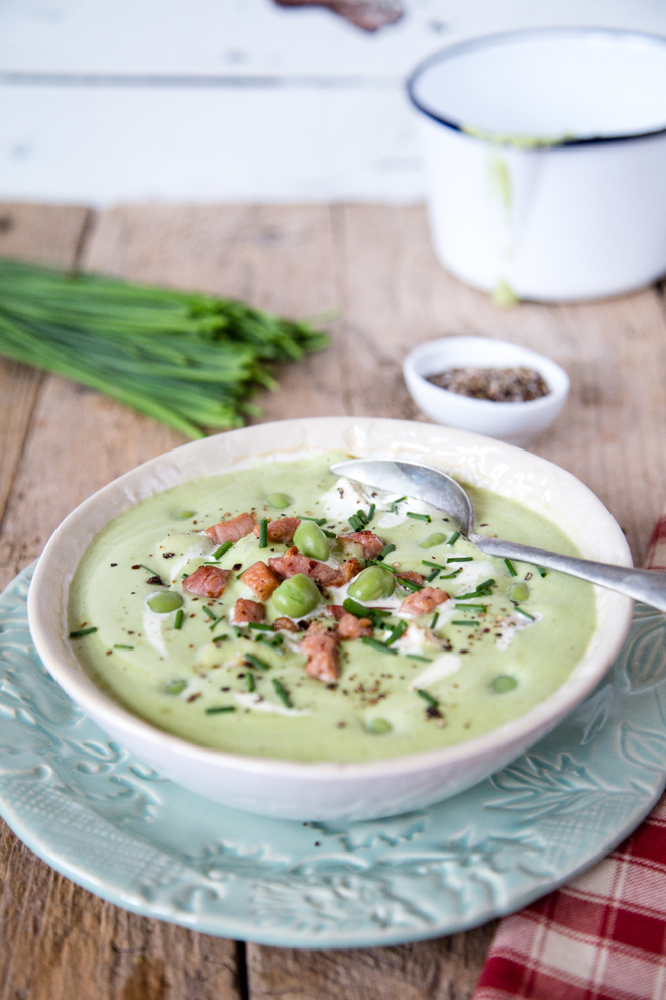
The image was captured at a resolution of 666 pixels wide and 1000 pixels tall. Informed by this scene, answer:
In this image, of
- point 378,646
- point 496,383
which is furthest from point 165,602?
point 496,383

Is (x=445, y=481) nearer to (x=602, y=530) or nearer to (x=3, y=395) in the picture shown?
(x=602, y=530)

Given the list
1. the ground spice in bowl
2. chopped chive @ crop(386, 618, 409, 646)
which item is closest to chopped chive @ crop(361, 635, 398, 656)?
chopped chive @ crop(386, 618, 409, 646)

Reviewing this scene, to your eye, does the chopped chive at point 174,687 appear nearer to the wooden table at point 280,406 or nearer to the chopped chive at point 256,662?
the chopped chive at point 256,662

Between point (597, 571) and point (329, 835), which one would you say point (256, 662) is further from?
point (597, 571)

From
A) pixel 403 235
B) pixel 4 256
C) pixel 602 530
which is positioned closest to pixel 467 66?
pixel 403 235

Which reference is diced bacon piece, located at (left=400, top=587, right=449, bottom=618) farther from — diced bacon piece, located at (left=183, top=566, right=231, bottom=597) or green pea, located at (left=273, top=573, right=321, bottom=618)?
diced bacon piece, located at (left=183, top=566, right=231, bottom=597)
